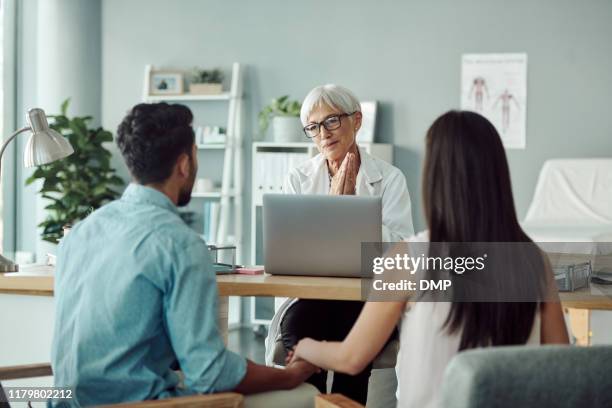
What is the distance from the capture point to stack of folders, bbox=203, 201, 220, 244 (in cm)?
614

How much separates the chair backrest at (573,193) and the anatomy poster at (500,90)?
0.34 metres

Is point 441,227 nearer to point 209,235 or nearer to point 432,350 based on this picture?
point 432,350

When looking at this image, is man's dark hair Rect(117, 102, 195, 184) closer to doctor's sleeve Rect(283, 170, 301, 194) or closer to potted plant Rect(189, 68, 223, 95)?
doctor's sleeve Rect(283, 170, 301, 194)

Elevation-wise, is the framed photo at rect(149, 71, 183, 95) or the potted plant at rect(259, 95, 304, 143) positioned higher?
the framed photo at rect(149, 71, 183, 95)

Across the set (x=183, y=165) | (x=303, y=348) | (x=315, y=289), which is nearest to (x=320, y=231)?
(x=315, y=289)

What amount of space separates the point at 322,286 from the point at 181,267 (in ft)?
2.12

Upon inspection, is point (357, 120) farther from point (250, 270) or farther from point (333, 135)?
point (250, 270)

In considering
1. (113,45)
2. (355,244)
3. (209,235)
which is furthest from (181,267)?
(113,45)

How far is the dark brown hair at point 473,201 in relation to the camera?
1641mm

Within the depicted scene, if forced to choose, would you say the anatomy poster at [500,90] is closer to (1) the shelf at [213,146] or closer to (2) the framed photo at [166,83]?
(1) the shelf at [213,146]

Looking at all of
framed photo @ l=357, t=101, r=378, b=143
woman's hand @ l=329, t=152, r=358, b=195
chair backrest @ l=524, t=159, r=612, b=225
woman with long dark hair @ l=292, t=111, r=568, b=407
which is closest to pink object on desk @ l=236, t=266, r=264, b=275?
woman's hand @ l=329, t=152, r=358, b=195

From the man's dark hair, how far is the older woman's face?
1.38m

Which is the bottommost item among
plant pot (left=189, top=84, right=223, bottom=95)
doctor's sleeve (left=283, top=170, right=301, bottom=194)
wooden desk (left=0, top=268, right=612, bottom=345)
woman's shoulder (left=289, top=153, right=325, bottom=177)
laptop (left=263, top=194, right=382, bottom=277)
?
wooden desk (left=0, top=268, right=612, bottom=345)

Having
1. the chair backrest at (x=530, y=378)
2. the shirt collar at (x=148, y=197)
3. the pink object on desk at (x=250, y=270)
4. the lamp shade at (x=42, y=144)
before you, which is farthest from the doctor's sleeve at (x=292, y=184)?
the chair backrest at (x=530, y=378)
